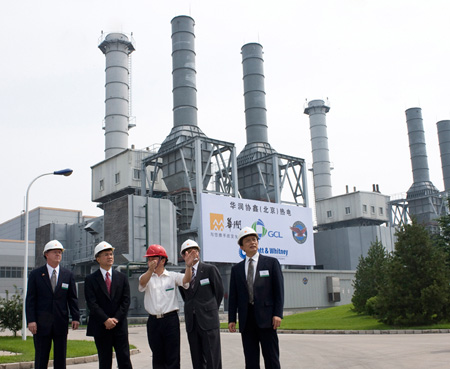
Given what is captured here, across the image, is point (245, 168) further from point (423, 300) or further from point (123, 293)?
point (123, 293)

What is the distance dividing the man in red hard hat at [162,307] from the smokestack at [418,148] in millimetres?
58326

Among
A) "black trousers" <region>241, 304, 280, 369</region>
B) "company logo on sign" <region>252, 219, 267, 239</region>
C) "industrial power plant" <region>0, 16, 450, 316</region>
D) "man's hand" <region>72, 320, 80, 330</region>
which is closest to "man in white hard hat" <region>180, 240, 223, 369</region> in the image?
"black trousers" <region>241, 304, 280, 369</region>

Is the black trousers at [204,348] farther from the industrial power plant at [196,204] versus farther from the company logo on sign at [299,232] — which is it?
the company logo on sign at [299,232]

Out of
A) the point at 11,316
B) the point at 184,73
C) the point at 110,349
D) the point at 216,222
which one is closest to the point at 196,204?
the point at 216,222

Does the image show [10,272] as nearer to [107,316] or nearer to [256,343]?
[107,316]

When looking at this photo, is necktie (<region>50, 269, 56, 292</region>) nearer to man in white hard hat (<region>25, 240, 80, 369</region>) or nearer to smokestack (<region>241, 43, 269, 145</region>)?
man in white hard hat (<region>25, 240, 80, 369</region>)

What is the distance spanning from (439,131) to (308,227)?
28.4 meters

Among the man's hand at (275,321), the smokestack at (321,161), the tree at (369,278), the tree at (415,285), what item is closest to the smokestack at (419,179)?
the smokestack at (321,161)

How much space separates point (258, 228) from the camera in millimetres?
40125

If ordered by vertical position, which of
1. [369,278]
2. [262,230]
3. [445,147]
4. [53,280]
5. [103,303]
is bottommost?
[103,303]

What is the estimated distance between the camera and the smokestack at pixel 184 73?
43125 mm

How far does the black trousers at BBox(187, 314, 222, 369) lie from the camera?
6.20m

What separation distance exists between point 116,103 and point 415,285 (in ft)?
119

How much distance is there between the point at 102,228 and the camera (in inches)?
1526
